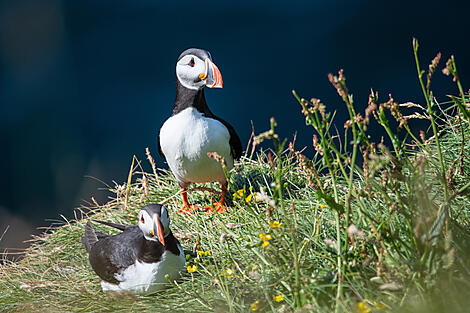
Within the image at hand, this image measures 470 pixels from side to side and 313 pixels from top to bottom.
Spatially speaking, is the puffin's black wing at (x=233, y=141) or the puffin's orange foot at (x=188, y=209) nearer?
the puffin's black wing at (x=233, y=141)

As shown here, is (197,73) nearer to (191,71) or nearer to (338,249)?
(191,71)

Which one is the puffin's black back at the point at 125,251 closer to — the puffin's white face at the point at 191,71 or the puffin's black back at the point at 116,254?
the puffin's black back at the point at 116,254

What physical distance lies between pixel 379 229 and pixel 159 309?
1.26 metres

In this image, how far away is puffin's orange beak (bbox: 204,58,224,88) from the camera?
3.63 meters

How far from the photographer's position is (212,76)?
3.67 metres

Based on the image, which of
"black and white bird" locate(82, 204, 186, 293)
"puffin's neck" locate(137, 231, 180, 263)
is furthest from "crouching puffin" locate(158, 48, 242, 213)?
"puffin's neck" locate(137, 231, 180, 263)

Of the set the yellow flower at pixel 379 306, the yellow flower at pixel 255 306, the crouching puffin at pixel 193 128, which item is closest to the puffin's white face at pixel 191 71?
the crouching puffin at pixel 193 128

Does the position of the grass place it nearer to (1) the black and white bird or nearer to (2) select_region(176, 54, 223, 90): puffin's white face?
(1) the black and white bird

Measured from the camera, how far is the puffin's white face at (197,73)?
3658mm

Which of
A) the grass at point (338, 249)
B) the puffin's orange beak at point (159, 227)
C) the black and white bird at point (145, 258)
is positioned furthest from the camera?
the black and white bird at point (145, 258)

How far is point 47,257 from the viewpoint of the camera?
4238mm

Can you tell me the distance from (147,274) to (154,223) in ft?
1.05

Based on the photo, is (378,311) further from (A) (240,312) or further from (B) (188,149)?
(B) (188,149)

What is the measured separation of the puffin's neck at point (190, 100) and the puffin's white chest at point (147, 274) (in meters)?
1.36
